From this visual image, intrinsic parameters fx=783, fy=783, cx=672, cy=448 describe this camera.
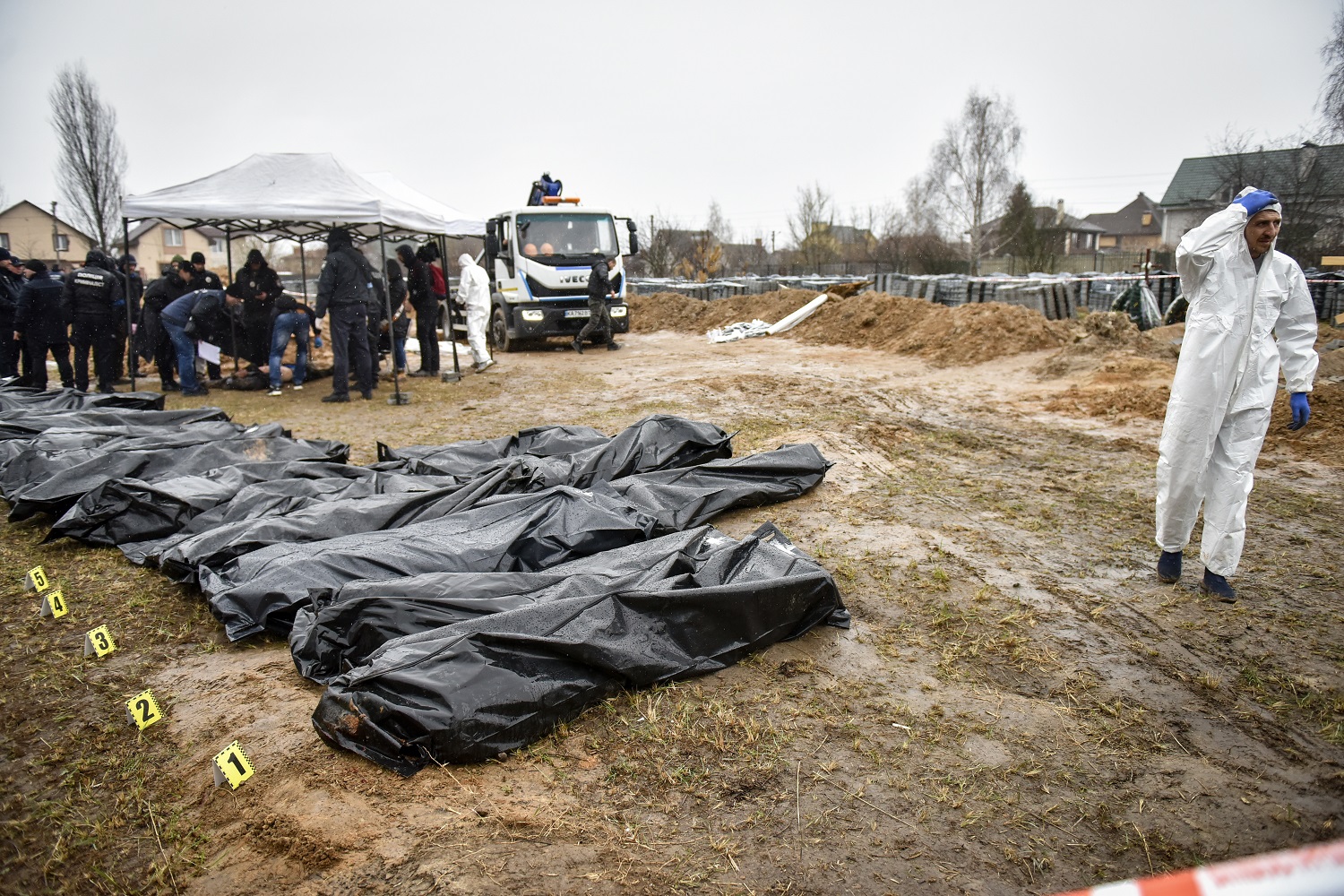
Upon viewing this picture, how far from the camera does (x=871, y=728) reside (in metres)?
2.95

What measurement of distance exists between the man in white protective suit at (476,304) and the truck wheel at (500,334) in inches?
73.6

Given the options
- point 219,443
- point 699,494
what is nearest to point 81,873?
point 699,494

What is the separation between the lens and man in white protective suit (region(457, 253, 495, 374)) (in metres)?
14.0

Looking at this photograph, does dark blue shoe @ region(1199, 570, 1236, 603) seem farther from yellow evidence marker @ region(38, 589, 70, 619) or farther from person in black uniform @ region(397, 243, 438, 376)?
person in black uniform @ region(397, 243, 438, 376)

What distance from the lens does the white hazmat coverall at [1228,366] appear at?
12.4 feet

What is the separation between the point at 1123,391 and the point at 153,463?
9841 mm

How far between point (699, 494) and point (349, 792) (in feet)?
9.50

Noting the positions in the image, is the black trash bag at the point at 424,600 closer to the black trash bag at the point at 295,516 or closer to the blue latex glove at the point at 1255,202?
the black trash bag at the point at 295,516

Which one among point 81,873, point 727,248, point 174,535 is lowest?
point 81,873

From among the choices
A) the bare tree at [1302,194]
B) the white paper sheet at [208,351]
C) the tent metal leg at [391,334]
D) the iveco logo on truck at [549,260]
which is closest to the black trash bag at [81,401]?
the white paper sheet at [208,351]

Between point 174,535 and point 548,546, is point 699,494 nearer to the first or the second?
point 548,546

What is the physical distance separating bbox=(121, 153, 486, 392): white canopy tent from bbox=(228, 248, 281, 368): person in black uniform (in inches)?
27.8

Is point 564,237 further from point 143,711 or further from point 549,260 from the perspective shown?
point 143,711

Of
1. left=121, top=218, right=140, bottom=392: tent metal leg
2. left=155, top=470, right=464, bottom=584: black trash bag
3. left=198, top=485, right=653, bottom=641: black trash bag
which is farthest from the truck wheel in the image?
left=198, top=485, right=653, bottom=641: black trash bag
